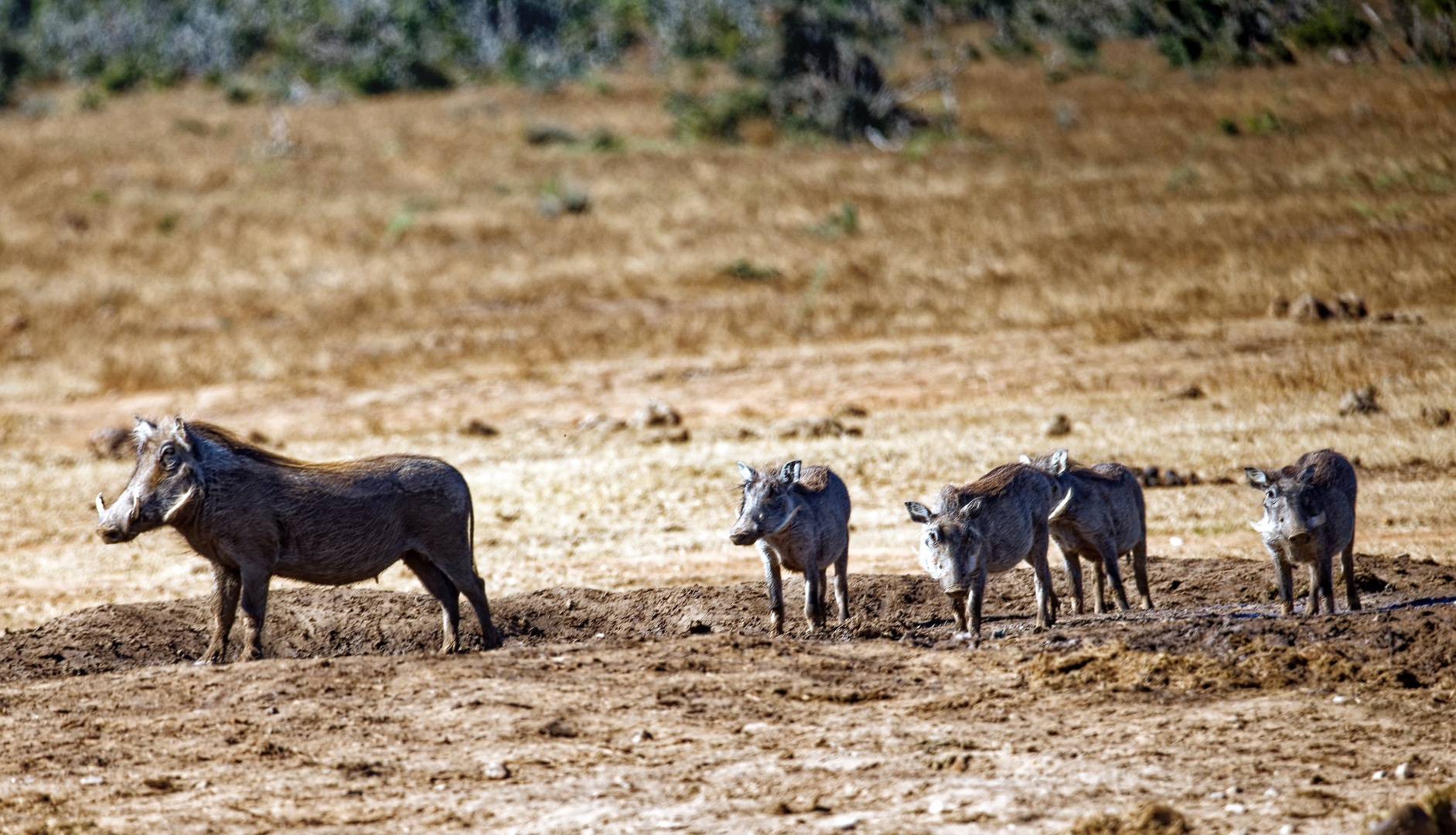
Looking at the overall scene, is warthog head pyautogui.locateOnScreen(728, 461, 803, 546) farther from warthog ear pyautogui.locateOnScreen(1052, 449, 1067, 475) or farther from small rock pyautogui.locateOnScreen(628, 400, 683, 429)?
small rock pyautogui.locateOnScreen(628, 400, 683, 429)

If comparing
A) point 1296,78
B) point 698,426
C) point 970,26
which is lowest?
point 698,426

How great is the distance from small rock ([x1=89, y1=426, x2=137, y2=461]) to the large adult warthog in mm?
9782

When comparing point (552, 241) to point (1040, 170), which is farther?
point (1040, 170)

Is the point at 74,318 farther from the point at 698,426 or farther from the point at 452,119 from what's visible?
the point at 452,119

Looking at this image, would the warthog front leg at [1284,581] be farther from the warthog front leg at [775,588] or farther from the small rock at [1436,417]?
the small rock at [1436,417]

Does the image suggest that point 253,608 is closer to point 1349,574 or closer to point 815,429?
point 1349,574

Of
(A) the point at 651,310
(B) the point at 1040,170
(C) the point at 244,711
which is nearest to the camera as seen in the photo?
(C) the point at 244,711

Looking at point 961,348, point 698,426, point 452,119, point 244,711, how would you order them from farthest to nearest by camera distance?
point 452,119 → point 961,348 → point 698,426 → point 244,711

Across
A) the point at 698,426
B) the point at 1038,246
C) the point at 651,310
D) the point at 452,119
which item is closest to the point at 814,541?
the point at 698,426

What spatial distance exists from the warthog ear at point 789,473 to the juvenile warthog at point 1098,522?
1.50 meters

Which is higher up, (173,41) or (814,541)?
(173,41)

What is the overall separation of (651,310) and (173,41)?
43.1m

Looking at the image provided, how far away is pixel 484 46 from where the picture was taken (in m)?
57.8

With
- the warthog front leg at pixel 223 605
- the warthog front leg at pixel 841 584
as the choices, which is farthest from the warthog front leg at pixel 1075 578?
the warthog front leg at pixel 223 605
